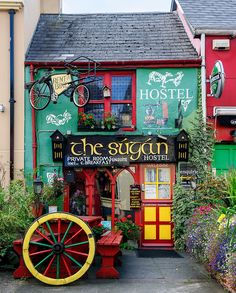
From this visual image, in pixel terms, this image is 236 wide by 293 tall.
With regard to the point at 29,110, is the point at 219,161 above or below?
below

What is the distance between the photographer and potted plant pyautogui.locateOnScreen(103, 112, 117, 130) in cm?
1252

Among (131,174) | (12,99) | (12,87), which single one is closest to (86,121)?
(131,174)

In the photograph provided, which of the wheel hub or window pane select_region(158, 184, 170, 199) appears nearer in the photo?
the wheel hub

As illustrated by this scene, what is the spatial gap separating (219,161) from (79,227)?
564 centimetres

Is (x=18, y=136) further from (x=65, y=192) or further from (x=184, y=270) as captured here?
(x=184, y=270)

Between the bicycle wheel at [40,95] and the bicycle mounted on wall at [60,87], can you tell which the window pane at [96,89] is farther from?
the bicycle wheel at [40,95]

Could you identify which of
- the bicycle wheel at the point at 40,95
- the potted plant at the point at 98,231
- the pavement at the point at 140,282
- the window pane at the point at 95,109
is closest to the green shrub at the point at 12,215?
the pavement at the point at 140,282

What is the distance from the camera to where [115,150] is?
495 inches

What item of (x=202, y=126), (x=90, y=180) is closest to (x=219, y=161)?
(x=202, y=126)

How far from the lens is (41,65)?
1273 centimetres

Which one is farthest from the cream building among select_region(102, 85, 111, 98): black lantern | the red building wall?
the red building wall

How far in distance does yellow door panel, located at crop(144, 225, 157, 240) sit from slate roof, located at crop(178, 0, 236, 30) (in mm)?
5440

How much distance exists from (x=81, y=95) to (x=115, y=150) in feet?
5.57

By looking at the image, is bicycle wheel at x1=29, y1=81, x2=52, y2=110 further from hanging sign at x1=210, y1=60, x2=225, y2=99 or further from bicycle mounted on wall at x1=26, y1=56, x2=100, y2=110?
hanging sign at x1=210, y1=60, x2=225, y2=99
